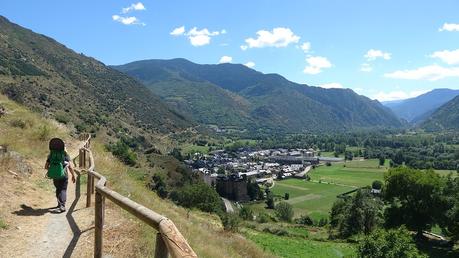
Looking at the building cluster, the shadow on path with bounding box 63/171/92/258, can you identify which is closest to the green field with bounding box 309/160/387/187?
the building cluster

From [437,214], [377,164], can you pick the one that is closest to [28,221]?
[437,214]

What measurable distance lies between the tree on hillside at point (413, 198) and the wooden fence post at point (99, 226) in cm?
4711

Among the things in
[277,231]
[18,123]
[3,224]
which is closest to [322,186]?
[277,231]

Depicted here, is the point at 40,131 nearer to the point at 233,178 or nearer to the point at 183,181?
the point at 183,181

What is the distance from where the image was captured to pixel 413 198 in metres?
49.4

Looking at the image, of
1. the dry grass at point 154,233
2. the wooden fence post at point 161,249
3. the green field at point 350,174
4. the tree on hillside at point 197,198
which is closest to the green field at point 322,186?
the green field at point 350,174

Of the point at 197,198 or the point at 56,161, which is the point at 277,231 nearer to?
the point at 197,198

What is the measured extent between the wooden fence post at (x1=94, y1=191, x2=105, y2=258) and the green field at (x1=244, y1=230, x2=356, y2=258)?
23.5 metres

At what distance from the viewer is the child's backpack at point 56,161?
38.0ft

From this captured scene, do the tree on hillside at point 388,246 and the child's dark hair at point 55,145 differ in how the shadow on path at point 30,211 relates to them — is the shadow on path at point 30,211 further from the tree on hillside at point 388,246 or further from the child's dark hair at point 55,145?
the tree on hillside at point 388,246

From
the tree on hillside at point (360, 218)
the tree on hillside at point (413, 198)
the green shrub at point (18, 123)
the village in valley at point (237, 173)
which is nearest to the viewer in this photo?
the green shrub at point (18, 123)

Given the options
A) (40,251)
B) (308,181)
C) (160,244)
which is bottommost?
(308,181)

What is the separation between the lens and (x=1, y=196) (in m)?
11.5

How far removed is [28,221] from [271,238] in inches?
1116
